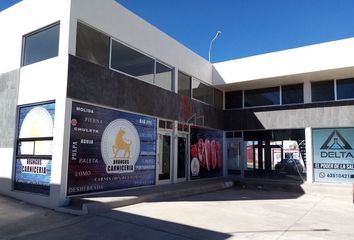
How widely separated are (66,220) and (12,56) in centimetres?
644

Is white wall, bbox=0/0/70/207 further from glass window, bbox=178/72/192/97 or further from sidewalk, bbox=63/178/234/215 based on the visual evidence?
glass window, bbox=178/72/192/97

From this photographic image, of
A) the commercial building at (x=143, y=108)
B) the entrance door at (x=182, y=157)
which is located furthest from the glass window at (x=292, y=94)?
the entrance door at (x=182, y=157)

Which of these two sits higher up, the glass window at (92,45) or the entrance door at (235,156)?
the glass window at (92,45)

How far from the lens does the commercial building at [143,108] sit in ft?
32.3

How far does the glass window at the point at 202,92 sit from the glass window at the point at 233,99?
1431 millimetres

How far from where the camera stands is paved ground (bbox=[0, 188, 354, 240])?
22.9ft

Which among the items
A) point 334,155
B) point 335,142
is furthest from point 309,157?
point 335,142

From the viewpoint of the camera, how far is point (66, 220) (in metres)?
8.10

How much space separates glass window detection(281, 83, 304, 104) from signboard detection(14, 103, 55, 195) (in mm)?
11908

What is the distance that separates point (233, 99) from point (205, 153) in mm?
3949

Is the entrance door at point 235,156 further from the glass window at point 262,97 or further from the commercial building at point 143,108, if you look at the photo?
the glass window at point 262,97

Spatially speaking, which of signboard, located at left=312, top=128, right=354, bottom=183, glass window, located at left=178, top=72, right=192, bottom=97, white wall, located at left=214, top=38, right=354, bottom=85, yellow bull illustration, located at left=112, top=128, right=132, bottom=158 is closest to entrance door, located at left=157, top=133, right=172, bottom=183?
yellow bull illustration, located at left=112, top=128, right=132, bottom=158

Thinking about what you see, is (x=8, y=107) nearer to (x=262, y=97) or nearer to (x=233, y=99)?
(x=233, y=99)

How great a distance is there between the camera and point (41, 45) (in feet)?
35.2
